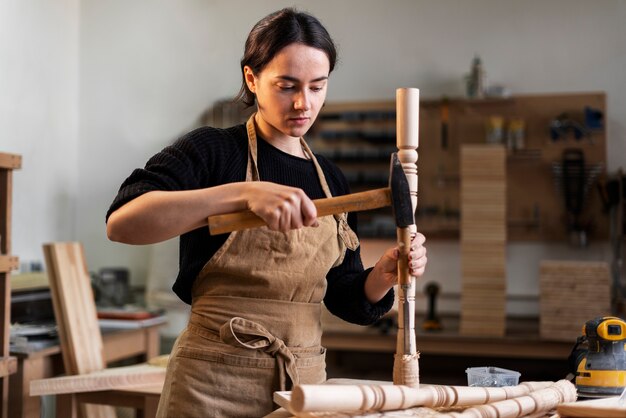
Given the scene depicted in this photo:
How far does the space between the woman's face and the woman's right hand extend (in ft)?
1.21

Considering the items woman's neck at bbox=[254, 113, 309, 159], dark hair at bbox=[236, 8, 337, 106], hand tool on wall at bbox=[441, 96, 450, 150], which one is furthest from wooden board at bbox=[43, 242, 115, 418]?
hand tool on wall at bbox=[441, 96, 450, 150]

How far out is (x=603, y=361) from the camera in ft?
6.56

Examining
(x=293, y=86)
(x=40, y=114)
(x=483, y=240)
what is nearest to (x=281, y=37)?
(x=293, y=86)

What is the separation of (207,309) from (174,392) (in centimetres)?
21

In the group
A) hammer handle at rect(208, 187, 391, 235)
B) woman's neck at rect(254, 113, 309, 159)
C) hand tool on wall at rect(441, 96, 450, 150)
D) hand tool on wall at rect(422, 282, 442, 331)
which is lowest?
hand tool on wall at rect(422, 282, 442, 331)

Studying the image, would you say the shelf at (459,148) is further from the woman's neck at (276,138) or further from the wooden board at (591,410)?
the wooden board at (591,410)

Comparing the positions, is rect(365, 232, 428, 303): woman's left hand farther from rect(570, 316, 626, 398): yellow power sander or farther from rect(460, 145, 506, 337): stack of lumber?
rect(460, 145, 506, 337): stack of lumber

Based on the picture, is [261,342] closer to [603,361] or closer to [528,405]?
[528,405]

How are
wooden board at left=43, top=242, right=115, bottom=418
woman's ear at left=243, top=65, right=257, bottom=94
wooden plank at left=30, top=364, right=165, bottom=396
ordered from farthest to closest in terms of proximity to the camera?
1. wooden board at left=43, top=242, right=115, bottom=418
2. wooden plank at left=30, top=364, right=165, bottom=396
3. woman's ear at left=243, top=65, right=257, bottom=94

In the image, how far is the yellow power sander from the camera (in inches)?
77.6

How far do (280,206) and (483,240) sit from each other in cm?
387

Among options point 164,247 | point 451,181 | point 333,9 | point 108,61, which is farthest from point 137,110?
point 451,181

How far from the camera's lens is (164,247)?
5.80 meters

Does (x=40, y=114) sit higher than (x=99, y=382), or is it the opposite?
(x=40, y=114)
